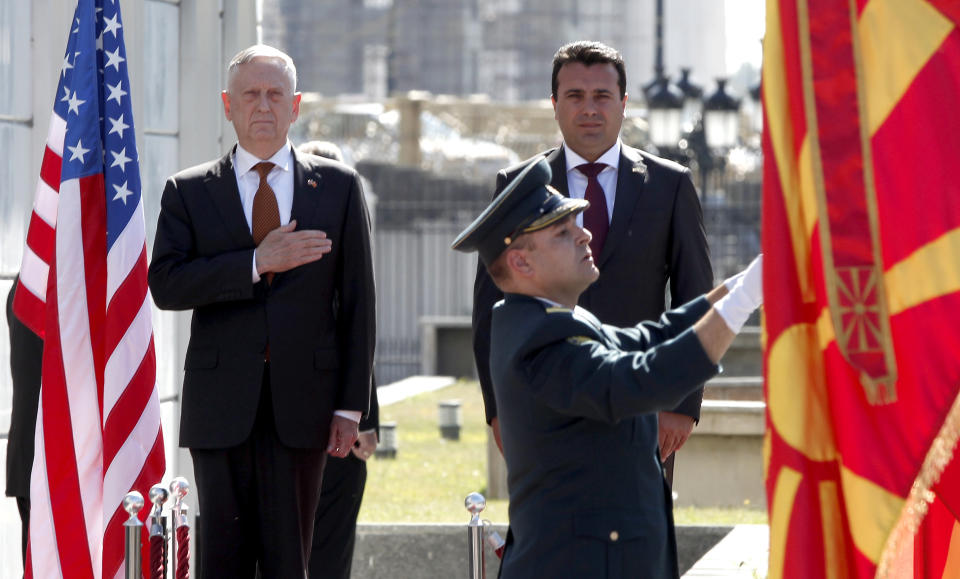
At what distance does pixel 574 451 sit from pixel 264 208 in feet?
6.28

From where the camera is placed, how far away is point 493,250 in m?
3.60

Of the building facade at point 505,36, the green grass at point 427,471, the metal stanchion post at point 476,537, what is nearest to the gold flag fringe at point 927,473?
the metal stanchion post at point 476,537

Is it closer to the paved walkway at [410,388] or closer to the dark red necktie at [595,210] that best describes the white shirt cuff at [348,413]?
the dark red necktie at [595,210]

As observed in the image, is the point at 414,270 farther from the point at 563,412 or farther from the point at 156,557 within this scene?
the point at 563,412

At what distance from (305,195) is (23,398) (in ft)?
3.98

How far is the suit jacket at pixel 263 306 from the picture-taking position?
4902 mm

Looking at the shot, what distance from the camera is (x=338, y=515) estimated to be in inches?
241

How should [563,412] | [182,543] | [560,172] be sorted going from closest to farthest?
[563,412] < [182,543] < [560,172]

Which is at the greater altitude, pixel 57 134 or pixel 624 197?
pixel 57 134

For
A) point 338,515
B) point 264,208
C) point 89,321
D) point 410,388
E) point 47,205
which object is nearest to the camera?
point 264,208

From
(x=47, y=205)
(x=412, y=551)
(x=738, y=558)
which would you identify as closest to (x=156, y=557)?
(x=47, y=205)

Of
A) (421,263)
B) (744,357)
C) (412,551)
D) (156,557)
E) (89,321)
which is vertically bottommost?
(412,551)

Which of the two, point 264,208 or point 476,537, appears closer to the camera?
point 476,537

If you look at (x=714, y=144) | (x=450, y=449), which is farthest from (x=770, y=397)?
(x=714, y=144)
